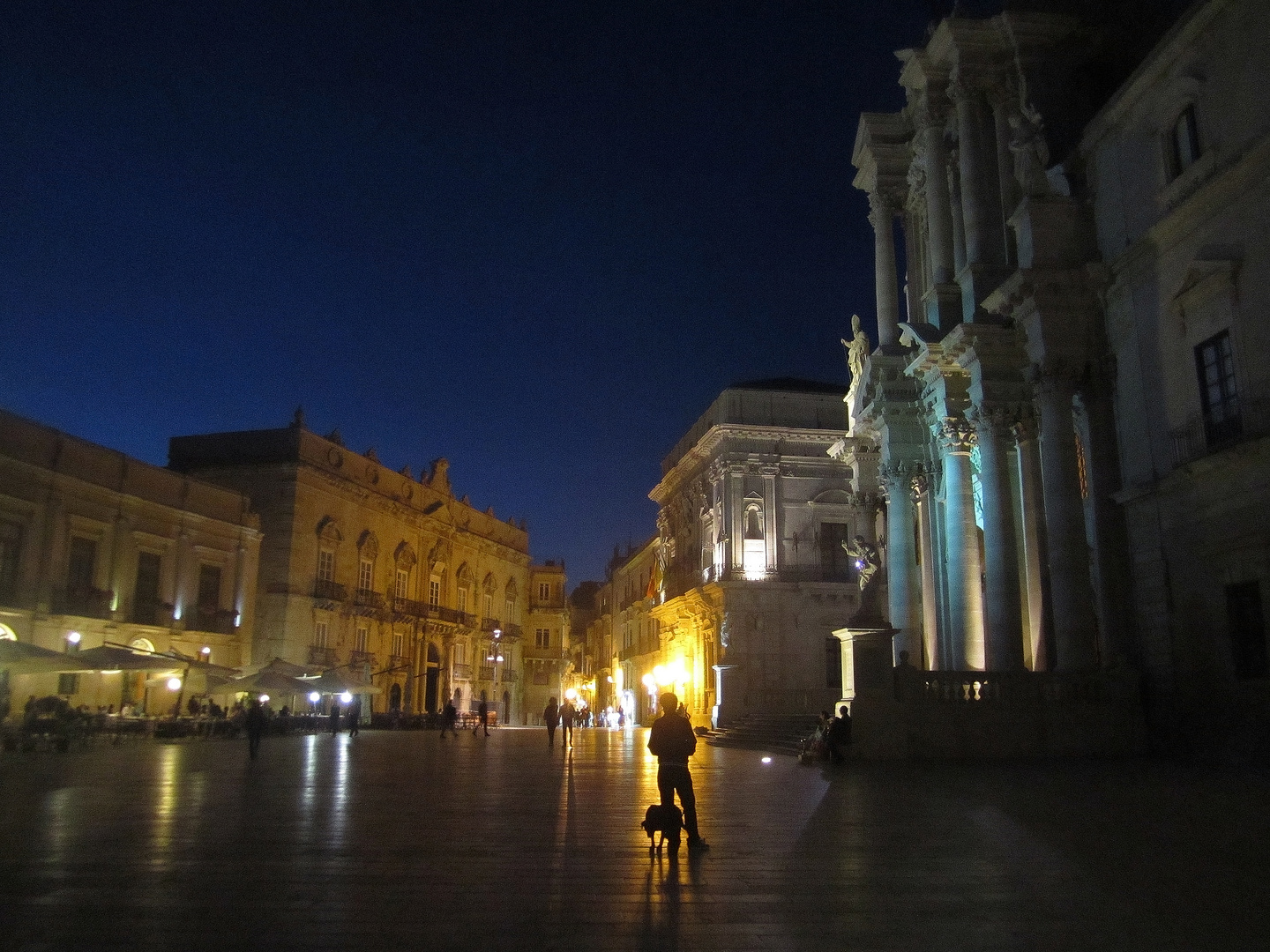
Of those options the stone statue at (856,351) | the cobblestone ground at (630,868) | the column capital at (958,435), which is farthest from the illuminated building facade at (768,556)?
the cobblestone ground at (630,868)

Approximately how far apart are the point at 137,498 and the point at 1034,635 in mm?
28234

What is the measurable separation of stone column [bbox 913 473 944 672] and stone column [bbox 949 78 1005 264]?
612 cm

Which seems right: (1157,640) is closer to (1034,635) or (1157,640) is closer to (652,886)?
(1034,635)

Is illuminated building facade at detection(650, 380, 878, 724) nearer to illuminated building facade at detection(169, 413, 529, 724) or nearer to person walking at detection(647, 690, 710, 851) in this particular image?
illuminated building facade at detection(169, 413, 529, 724)

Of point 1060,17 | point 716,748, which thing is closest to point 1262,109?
point 1060,17

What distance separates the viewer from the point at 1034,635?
65.1ft

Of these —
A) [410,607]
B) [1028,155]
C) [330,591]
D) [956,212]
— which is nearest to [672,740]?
[1028,155]

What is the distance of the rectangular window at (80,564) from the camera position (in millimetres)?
31250

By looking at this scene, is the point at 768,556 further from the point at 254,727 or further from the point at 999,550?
the point at 254,727

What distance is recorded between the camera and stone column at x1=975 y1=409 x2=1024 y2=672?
19344mm

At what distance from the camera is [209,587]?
124ft

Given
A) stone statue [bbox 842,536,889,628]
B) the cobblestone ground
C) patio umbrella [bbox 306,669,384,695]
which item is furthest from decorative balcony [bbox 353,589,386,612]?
the cobblestone ground

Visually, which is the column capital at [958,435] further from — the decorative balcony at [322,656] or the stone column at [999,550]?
the decorative balcony at [322,656]

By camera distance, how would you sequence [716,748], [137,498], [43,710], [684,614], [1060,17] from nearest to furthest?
[1060,17]
[43,710]
[716,748]
[137,498]
[684,614]
